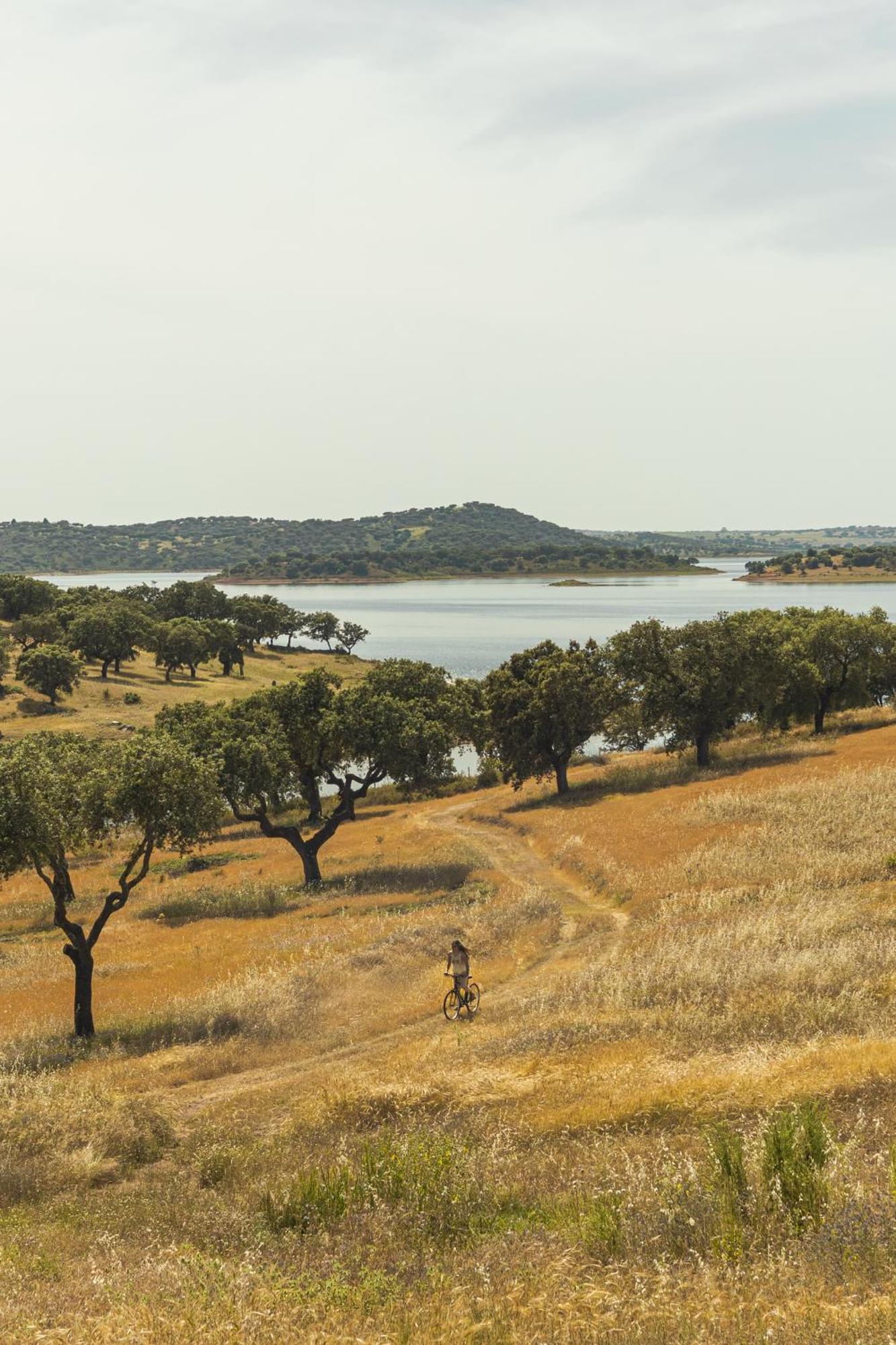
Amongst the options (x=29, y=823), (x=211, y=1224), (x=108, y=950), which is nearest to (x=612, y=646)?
(x=108, y=950)

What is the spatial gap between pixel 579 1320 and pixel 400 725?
1710 inches

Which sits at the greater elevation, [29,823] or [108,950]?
[29,823]

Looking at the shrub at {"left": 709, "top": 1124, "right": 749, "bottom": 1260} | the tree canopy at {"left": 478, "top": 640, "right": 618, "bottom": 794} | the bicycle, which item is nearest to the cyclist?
the bicycle

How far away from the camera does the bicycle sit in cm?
2584

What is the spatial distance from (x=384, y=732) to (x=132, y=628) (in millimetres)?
100084

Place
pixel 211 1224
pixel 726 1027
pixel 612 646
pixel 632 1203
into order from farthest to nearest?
pixel 612 646, pixel 726 1027, pixel 211 1224, pixel 632 1203

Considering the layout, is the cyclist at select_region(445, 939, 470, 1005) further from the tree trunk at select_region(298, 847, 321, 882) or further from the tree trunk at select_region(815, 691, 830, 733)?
the tree trunk at select_region(815, 691, 830, 733)

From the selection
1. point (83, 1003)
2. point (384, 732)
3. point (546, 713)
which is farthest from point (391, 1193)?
point (546, 713)

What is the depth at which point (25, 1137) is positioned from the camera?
1795cm

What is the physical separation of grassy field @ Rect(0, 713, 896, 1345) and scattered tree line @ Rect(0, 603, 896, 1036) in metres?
5.83

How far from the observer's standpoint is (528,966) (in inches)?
1222

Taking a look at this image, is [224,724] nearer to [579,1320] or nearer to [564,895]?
[564,895]

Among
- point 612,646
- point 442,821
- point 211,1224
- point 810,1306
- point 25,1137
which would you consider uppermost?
point 612,646

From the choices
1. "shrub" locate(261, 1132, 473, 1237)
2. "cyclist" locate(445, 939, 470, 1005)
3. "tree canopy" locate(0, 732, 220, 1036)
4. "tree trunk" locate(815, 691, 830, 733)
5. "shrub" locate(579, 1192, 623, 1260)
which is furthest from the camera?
"tree trunk" locate(815, 691, 830, 733)
